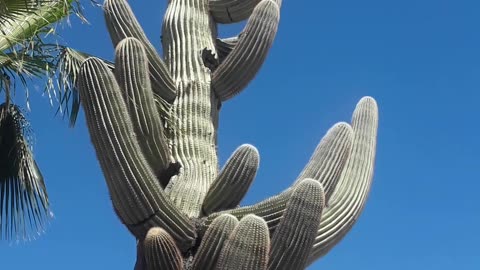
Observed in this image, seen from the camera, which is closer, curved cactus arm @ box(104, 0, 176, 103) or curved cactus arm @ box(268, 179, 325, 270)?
curved cactus arm @ box(268, 179, 325, 270)

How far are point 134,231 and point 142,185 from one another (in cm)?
38

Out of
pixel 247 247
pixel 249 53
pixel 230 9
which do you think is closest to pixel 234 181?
pixel 247 247

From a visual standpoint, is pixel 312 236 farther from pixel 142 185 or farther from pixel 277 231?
pixel 142 185

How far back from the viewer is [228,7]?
24.3ft

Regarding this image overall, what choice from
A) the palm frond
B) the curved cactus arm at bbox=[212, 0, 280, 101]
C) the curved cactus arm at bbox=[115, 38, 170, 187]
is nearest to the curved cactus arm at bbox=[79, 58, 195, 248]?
the curved cactus arm at bbox=[115, 38, 170, 187]

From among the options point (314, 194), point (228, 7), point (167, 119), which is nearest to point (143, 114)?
point (167, 119)

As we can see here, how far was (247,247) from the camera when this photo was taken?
17.1 ft

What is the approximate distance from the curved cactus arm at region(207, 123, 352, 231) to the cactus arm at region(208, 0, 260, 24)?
67.4 inches

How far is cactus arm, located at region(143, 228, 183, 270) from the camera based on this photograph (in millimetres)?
5254

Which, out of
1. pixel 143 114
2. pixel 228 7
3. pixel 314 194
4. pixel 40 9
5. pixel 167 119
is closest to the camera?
pixel 314 194

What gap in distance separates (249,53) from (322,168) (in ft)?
4.00

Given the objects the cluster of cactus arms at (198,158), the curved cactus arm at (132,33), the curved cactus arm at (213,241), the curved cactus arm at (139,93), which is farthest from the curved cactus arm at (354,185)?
the curved cactus arm at (132,33)

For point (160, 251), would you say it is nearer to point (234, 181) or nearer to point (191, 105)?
point (234, 181)

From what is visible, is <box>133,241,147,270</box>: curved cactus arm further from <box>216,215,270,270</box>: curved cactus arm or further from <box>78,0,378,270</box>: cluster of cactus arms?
<box>216,215,270,270</box>: curved cactus arm
